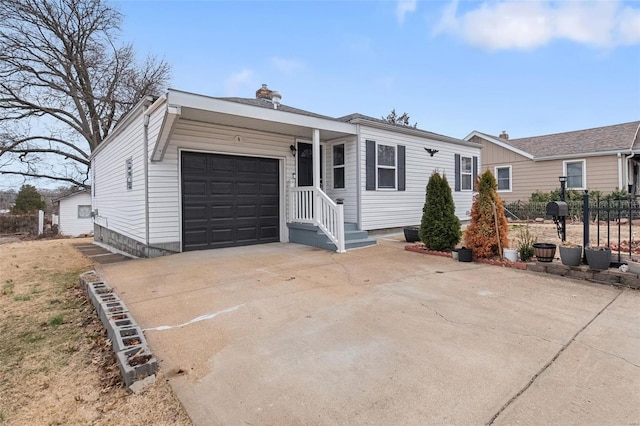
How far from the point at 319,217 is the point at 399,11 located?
22.8 feet

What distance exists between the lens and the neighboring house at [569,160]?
47.4ft

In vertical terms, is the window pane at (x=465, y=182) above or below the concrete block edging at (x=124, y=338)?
above

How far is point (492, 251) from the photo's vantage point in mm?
6102

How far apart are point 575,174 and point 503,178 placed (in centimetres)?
315

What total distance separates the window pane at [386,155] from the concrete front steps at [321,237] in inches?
79.8

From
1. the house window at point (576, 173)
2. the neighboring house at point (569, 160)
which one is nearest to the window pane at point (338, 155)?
the neighboring house at point (569, 160)

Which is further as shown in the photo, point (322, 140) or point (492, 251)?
point (322, 140)

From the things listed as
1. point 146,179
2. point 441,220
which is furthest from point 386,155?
point 146,179

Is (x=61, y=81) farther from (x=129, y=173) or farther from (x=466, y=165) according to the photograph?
A: (x=466, y=165)

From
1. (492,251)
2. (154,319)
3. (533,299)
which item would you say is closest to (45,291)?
(154,319)

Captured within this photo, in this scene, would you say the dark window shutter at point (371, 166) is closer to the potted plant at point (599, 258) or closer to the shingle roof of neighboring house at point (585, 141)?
the potted plant at point (599, 258)

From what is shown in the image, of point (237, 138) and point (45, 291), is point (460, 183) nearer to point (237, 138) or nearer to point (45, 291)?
point (237, 138)

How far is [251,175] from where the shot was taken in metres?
8.19

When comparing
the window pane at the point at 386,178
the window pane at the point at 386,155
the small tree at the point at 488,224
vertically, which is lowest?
the small tree at the point at 488,224
